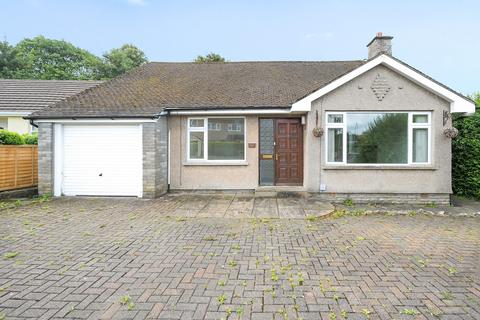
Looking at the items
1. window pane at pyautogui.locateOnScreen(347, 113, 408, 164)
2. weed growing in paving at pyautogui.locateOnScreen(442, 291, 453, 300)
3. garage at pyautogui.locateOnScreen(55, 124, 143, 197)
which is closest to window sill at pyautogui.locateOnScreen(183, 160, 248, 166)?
garage at pyautogui.locateOnScreen(55, 124, 143, 197)

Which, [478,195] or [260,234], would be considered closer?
[260,234]

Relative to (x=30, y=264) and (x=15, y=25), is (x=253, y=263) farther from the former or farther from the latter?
(x=15, y=25)

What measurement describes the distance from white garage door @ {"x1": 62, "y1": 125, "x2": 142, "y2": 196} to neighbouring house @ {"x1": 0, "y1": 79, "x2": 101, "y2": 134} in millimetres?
9160

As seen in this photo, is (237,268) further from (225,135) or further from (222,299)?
(225,135)

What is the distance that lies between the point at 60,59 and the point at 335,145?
1725 inches

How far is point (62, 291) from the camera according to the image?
3625mm

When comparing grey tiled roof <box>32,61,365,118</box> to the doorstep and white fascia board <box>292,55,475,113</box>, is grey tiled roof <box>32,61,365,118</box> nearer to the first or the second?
white fascia board <box>292,55,475,113</box>

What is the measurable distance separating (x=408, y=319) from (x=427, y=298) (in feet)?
2.14

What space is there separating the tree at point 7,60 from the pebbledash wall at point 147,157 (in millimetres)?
30549

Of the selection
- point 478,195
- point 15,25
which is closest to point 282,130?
point 478,195

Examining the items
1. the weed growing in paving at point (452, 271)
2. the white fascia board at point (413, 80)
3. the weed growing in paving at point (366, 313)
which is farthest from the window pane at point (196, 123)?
the weed growing in paving at point (366, 313)

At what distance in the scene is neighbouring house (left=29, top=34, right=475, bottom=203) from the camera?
9156 millimetres

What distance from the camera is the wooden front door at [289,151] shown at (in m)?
10.8

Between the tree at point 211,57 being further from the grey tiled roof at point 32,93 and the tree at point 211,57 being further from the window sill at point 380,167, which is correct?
the window sill at point 380,167
